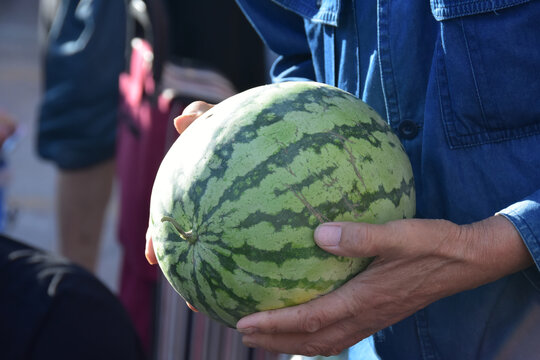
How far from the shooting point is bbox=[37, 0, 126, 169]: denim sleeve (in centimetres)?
374

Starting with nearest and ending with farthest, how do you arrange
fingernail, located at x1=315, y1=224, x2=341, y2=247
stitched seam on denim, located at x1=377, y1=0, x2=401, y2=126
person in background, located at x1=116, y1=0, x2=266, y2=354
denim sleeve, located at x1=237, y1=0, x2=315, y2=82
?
fingernail, located at x1=315, y1=224, x2=341, y2=247, stitched seam on denim, located at x1=377, y1=0, x2=401, y2=126, denim sleeve, located at x1=237, y1=0, x2=315, y2=82, person in background, located at x1=116, y1=0, x2=266, y2=354

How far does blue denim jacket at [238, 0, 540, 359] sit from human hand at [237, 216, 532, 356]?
0.08 m

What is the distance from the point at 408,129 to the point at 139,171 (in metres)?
1.68

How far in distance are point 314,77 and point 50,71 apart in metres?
2.44

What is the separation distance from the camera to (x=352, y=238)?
1.29 m

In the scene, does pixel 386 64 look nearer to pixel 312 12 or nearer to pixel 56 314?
pixel 312 12

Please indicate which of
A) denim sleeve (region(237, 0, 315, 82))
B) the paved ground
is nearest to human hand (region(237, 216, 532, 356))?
denim sleeve (region(237, 0, 315, 82))

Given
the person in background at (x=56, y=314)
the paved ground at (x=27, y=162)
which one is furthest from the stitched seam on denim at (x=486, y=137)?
the paved ground at (x=27, y=162)

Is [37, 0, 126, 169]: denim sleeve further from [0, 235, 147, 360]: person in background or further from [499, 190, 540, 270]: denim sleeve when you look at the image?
[499, 190, 540, 270]: denim sleeve

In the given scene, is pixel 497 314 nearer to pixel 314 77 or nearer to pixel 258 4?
pixel 314 77

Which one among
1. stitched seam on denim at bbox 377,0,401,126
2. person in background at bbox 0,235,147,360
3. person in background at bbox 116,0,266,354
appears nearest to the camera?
stitched seam on denim at bbox 377,0,401,126

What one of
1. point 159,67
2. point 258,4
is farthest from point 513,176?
point 159,67

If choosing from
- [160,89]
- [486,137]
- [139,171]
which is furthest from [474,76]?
[139,171]

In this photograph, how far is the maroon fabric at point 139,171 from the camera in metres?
2.92
